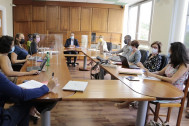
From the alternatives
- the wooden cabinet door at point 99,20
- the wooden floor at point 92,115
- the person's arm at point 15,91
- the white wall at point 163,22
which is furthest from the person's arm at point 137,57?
the wooden cabinet door at point 99,20

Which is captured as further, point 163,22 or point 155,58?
point 163,22

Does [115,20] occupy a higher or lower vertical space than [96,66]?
higher

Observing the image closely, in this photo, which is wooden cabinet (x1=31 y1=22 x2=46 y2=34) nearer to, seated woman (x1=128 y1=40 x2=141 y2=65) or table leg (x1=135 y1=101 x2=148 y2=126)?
seated woman (x1=128 y1=40 x2=141 y2=65)

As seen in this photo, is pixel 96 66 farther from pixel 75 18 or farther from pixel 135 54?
pixel 75 18

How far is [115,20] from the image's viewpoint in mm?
7711

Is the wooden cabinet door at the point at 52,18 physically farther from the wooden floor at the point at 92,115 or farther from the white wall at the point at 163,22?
the wooden floor at the point at 92,115

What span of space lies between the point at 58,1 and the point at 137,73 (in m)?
6.03

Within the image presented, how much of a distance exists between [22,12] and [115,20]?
4.00m

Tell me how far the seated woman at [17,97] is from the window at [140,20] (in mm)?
5180

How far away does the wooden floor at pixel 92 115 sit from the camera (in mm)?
2428

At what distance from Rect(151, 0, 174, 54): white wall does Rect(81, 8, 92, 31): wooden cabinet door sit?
128 inches

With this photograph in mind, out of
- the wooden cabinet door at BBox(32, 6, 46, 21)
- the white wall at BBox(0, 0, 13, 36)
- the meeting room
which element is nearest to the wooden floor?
the meeting room

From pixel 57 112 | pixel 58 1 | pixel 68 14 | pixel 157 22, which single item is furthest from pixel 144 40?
pixel 57 112

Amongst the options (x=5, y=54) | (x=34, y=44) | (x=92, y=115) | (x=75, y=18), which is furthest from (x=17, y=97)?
(x=75, y=18)
